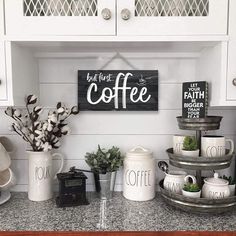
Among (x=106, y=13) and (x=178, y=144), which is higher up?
(x=106, y=13)

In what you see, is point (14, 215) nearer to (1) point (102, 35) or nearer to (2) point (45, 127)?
(2) point (45, 127)

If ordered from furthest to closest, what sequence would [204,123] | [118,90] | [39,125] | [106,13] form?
[118,90] < [39,125] < [204,123] < [106,13]

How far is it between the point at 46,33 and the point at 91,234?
768 millimetres

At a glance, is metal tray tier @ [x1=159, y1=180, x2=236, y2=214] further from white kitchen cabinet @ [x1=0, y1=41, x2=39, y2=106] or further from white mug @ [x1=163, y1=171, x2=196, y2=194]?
→ white kitchen cabinet @ [x1=0, y1=41, x2=39, y2=106]

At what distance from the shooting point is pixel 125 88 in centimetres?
135

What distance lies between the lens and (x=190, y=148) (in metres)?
1.13

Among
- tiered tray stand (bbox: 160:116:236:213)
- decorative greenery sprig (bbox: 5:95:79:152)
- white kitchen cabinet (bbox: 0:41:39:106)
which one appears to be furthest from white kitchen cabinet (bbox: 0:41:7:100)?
tiered tray stand (bbox: 160:116:236:213)

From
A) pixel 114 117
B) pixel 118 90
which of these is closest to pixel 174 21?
pixel 118 90

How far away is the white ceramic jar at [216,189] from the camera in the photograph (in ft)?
3.51

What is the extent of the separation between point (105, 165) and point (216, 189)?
49cm

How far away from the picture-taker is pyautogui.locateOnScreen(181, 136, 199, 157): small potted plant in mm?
1123

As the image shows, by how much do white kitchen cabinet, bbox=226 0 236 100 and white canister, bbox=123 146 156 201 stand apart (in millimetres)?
445

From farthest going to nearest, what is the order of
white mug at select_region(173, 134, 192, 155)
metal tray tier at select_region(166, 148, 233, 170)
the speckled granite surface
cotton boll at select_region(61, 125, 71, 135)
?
cotton boll at select_region(61, 125, 71, 135), white mug at select_region(173, 134, 192, 155), metal tray tier at select_region(166, 148, 233, 170), the speckled granite surface

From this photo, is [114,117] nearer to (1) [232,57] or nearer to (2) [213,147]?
(2) [213,147]
